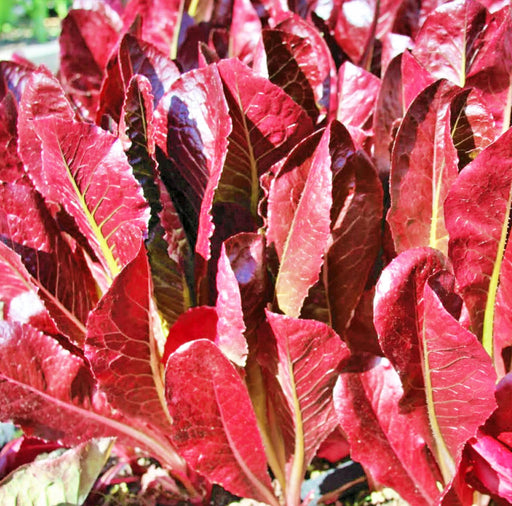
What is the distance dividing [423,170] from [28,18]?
32.4 feet

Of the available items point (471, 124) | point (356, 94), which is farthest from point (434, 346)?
point (356, 94)

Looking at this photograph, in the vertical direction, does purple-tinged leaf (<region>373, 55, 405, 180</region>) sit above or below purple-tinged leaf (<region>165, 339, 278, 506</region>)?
above

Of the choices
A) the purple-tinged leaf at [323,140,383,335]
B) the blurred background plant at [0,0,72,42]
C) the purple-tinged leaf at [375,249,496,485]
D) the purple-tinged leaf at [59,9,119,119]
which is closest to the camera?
the purple-tinged leaf at [375,249,496,485]

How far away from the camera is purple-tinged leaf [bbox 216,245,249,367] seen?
71 centimetres

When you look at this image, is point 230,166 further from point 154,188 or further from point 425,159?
point 425,159

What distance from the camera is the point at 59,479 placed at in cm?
85

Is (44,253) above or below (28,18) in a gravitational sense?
above

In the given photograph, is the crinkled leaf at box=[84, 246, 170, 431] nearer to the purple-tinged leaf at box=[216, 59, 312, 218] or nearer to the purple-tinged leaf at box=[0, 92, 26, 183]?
the purple-tinged leaf at box=[216, 59, 312, 218]

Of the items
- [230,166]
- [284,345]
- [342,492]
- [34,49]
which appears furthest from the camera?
[34,49]

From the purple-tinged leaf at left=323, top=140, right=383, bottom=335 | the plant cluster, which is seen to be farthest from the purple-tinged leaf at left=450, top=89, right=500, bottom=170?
the purple-tinged leaf at left=323, top=140, right=383, bottom=335

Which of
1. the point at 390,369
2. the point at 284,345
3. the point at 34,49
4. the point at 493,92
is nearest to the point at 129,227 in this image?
the point at 284,345

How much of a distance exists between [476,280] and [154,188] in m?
0.41

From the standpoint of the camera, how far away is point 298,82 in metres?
0.92

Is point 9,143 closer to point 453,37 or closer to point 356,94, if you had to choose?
point 356,94
